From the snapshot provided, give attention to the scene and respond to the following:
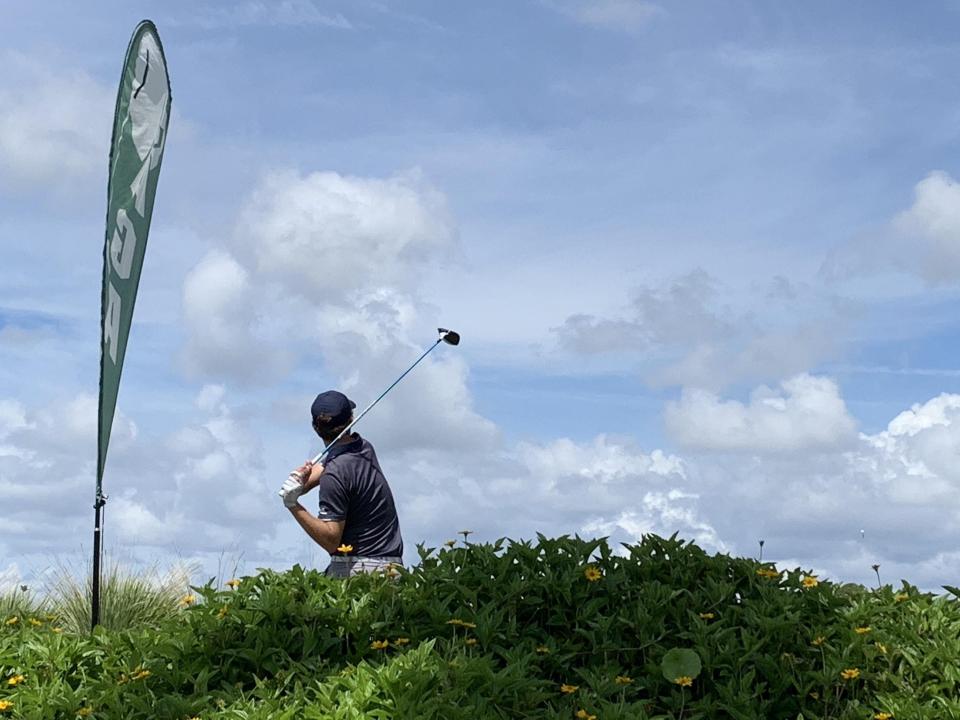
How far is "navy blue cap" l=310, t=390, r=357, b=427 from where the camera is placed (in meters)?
7.80

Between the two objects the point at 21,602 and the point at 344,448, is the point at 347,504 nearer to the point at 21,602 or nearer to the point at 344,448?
the point at 344,448

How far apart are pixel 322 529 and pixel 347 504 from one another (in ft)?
0.73

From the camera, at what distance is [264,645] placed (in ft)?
19.7

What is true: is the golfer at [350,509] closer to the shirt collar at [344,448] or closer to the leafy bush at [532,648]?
the shirt collar at [344,448]

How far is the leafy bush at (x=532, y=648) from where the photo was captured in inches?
215

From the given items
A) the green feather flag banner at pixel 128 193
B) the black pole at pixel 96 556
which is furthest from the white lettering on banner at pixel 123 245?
the black pole at pixel 96 556

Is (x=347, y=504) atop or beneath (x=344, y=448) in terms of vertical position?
beneath

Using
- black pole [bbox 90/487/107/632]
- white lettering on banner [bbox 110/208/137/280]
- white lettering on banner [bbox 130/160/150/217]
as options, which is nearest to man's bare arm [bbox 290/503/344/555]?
black pole [bbox 90/487/107/632]

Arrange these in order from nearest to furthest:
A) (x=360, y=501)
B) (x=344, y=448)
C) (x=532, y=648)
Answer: (x=532, y=648)
(x=360, y=501)
(x=344, y=448)

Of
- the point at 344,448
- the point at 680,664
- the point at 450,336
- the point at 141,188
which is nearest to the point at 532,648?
the point at 680,664

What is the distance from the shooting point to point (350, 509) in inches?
294

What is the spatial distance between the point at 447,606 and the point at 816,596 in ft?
6.75

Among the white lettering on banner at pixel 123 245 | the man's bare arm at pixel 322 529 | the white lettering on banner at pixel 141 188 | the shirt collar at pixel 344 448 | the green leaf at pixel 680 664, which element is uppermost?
the white lettering on banner at pixel 141 188

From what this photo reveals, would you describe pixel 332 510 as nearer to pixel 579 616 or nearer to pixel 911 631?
pixel 579 616
